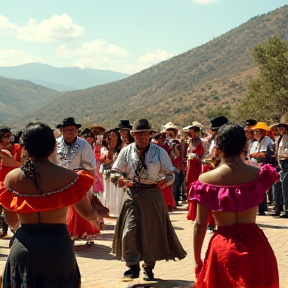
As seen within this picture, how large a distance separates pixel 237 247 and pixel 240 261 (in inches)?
4.2

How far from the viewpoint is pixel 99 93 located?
11375 cm

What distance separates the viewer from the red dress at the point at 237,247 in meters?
4.48

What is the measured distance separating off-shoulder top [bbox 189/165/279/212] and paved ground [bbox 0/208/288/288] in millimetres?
2905

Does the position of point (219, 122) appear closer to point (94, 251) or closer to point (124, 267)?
point (124, 267)

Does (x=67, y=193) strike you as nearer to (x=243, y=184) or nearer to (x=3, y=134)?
(x=243, y=184)

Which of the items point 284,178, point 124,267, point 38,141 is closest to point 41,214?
point 38,141

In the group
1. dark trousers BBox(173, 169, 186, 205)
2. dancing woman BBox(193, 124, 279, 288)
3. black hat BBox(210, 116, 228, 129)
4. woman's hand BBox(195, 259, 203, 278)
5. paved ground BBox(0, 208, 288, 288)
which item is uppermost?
black hat BBox(210, 116, 228, 129)

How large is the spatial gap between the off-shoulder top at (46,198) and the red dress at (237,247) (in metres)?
0.89

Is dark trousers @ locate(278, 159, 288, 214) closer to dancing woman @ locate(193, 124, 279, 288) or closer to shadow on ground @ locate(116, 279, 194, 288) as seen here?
shadow on ground @ locate(116, 279, 194, 288)

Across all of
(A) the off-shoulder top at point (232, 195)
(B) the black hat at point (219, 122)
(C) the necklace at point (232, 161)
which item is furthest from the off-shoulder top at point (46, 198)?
(B) the black hat at point (219, 122)

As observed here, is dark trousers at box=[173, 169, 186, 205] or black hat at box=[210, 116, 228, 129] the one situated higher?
black hat at box=[210, 116, 228, 129]

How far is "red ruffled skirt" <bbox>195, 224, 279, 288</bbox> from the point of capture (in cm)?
447

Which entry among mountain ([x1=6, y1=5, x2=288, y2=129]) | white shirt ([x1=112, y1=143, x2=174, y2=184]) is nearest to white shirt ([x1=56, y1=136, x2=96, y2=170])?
white shirt ([x1=112, y1=143, x2=174, y2=184])

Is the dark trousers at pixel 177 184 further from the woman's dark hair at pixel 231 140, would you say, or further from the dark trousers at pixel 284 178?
the woman's dark hair at pixel 231 140
